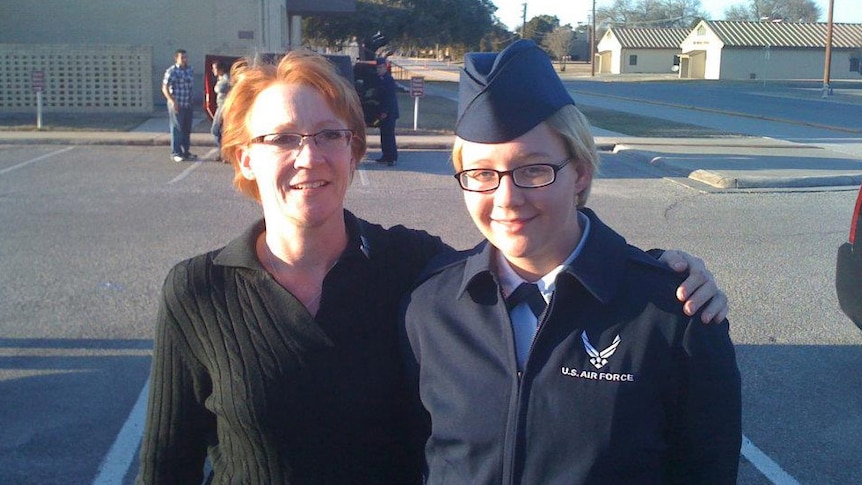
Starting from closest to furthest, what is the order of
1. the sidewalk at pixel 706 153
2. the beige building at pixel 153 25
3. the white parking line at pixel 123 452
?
the white parking line at pixel 123 452, the sidewalk at pixel 706 153, the beige building at pixel 153 25

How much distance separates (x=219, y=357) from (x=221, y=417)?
153 millimetres

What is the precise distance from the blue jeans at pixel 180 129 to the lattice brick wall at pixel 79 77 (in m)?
8.10

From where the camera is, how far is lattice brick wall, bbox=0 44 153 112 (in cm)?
2253

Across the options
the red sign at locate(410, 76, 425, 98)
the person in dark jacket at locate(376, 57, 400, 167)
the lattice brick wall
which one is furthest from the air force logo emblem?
the lattice brick wall

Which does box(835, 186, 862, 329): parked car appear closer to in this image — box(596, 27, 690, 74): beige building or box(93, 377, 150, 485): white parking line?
box(93, 377, 150, 485): white parking line

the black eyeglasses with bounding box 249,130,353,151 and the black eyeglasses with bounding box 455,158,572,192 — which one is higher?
the black eyeglasses with bounding box 249,130,353,151

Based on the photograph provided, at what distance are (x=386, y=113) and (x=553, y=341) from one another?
43.0 feet

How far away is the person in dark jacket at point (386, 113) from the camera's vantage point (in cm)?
1471

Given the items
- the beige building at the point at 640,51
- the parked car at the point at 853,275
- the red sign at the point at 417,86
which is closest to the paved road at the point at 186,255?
the parked car at the point at 853,275

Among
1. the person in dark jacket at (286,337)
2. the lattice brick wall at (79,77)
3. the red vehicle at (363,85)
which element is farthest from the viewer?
the lattice brick wall at (79,77)

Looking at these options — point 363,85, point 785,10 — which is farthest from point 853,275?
point 785,10

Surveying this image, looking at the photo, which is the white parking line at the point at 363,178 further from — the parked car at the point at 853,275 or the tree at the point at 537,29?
the parked car at the point at 853,275

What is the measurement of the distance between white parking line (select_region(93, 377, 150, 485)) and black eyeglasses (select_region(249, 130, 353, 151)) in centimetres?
234

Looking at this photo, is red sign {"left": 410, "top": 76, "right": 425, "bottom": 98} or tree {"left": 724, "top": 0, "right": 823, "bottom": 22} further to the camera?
tree {"left": 724, "top": 0, "right": 823, "bottom": 22}
